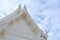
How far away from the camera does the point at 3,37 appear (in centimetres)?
1573

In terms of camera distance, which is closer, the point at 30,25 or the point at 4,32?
the point at 4,32

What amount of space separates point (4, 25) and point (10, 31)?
778 mm

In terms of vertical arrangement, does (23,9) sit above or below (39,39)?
above

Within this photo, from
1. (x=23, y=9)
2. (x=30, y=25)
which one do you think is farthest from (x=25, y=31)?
(x=23, y=9)

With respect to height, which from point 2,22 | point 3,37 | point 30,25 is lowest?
point 3,37

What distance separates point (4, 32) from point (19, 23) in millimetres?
1973

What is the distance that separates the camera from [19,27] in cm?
1702

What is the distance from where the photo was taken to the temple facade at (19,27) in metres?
16.0

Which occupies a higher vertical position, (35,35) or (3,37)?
(35,35)

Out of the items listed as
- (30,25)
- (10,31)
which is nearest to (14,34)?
(10,31)

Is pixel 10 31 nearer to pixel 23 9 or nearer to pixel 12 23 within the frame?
pixel 12 23

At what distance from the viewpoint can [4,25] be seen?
1585 centimetres

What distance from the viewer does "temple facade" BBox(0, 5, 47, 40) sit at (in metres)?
16.0

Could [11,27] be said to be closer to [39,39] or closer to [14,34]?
[14,34]
